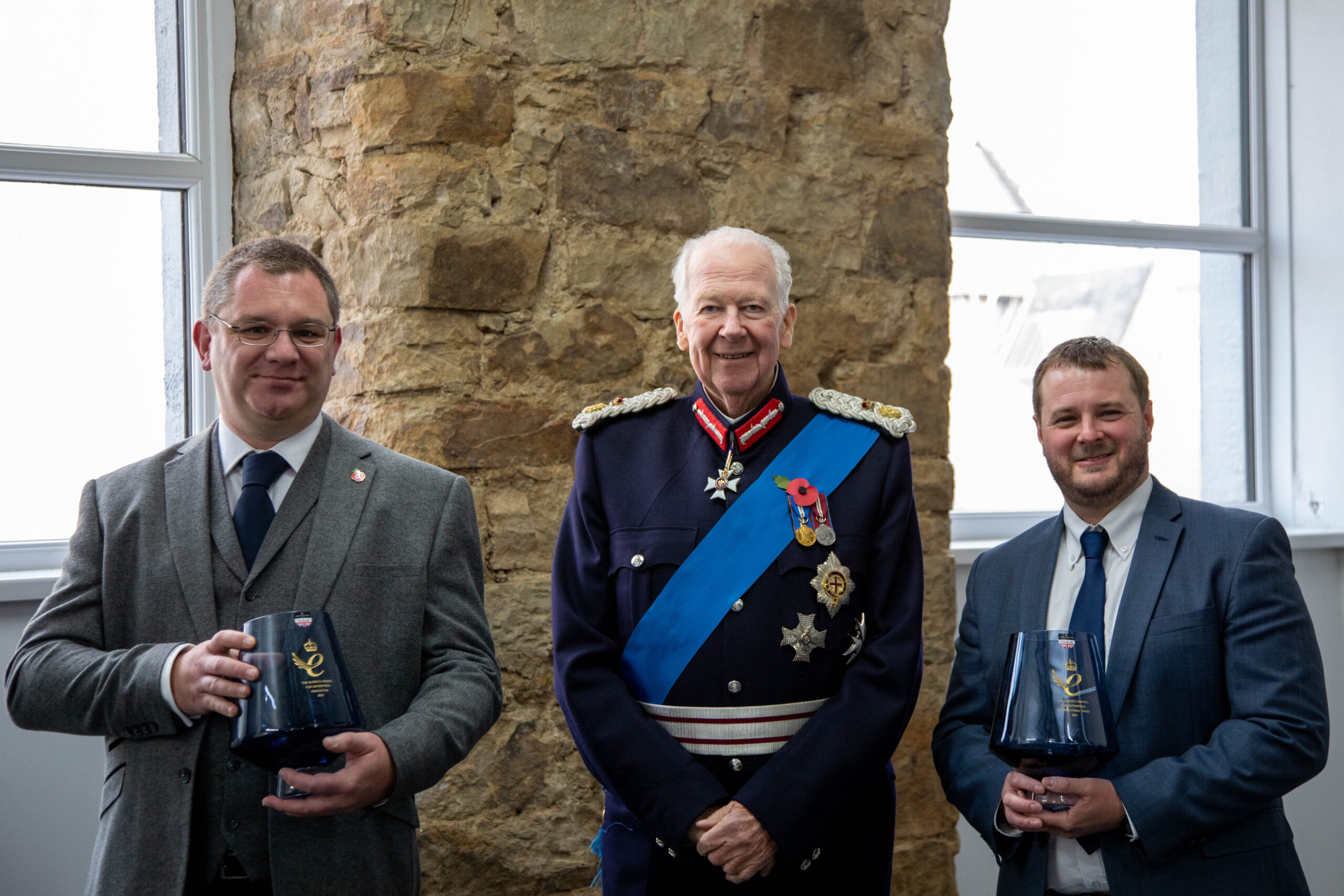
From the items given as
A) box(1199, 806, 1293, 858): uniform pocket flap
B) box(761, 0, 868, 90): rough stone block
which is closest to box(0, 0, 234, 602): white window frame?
box(761, 0, 868, 90): rough stone block

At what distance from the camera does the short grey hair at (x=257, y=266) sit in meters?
1.74

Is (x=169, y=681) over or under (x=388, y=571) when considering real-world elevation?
under

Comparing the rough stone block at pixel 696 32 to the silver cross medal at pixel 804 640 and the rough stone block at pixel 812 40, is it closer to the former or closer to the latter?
the rough stone block at pixel 812 40

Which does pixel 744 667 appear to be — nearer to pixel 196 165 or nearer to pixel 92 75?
pixel 196 165

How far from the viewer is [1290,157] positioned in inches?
158

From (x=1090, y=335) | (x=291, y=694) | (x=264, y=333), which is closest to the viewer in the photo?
(x=291, y=694)

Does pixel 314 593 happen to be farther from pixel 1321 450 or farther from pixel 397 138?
pixel 1321 450

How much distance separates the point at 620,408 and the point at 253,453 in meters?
0.63

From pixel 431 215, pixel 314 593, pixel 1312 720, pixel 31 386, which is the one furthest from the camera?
pixel 31 386

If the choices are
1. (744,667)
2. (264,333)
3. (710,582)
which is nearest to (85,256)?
(264,333)

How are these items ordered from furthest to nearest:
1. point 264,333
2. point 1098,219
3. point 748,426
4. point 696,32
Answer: point 1098,219
point 696,32
point 748,426
point 264,333

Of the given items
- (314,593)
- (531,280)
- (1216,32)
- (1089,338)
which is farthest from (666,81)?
(1216,32)

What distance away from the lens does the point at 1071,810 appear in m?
1.67

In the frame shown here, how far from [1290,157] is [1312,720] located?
2.93m
